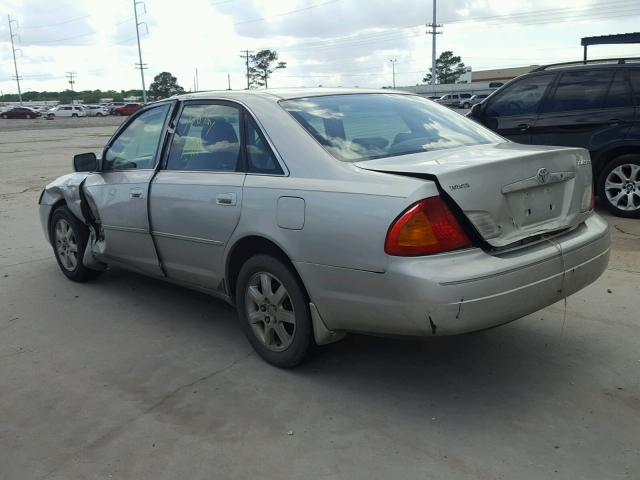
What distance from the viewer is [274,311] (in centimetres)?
369

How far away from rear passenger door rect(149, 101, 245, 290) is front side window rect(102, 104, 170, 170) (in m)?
0.25

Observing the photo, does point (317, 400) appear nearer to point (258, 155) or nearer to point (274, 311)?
point (274, 311)

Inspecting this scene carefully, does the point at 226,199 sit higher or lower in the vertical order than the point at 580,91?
lower

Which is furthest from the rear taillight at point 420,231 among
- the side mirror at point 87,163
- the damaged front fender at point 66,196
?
the damaged front fender at point 66,196

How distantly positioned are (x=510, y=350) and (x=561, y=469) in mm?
1294

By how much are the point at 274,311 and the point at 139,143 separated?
2.04 meters

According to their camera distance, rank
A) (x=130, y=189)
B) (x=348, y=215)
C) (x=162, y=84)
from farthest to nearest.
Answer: (x=162, y=84)
(x=130, y=189)
(x=348, y=215)

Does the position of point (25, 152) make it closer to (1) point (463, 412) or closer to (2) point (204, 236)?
(2) point (204, 236)

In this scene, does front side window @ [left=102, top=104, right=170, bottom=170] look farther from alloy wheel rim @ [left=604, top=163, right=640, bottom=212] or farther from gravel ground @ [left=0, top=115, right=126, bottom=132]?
gravel ground @ [left=0, top=115, right=126, bottom=132]

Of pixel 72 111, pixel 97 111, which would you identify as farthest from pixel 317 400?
pixel 97 111

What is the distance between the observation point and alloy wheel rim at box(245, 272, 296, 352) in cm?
363

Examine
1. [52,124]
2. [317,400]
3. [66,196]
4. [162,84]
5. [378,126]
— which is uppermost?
[162,84]

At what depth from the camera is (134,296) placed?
5355 millimetres

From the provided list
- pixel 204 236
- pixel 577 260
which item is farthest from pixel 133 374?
pixel 577 260
